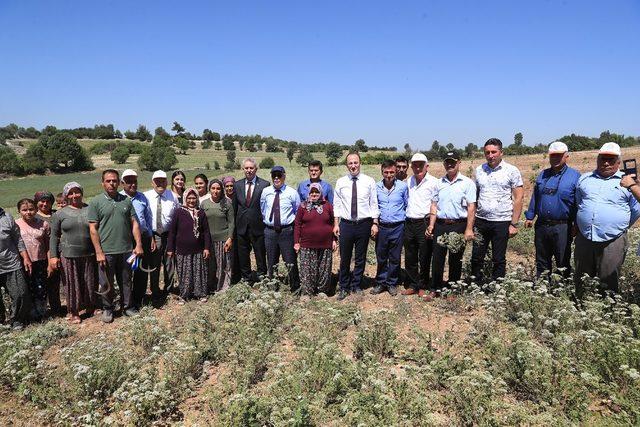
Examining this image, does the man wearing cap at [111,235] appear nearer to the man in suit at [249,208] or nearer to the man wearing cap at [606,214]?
the man in suit at [249,208]

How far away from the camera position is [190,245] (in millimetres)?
5910

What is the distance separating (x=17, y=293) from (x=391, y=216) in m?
5.24

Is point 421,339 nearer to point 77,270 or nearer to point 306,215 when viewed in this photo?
point 306,215

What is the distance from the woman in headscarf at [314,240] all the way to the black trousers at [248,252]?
2.24 feet

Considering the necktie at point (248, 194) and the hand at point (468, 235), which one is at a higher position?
the necktie at point (248, 194)

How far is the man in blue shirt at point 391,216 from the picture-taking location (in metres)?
5.77

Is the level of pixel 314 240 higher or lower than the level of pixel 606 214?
lower

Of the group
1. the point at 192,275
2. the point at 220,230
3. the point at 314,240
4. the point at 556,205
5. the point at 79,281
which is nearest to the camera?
the point at 556,205

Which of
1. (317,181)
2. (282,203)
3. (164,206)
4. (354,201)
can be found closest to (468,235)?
(354,201)

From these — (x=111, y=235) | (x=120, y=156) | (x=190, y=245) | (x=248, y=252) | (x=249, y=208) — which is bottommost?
(x=248, y=252)

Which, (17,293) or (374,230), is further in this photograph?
(374,230)

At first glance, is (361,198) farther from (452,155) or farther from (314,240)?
(452,155)

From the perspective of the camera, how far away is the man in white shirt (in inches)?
226

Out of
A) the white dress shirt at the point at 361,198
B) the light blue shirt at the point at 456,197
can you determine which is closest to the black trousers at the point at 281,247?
the white dress shirt at the point at 361,198
